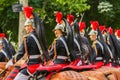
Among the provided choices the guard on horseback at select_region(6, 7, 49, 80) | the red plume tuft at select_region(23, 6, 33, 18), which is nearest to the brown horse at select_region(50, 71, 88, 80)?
the guard on horseback at select_region(6, 7, 49, 80)

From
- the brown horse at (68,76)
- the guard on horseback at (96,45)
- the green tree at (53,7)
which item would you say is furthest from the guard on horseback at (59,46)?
the green tree at (53,7)

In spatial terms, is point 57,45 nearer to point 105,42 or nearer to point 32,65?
point 32,65

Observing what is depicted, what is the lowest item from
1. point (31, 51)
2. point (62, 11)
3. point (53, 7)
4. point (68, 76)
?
point (62, 11)

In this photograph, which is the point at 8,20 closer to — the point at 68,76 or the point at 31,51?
the point at 31,51

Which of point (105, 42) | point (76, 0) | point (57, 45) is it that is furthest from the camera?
point (76, 0)

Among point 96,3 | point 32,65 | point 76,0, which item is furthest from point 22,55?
point 96,3

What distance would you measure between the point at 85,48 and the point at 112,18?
17.0 m

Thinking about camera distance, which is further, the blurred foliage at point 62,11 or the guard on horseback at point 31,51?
the blurred foliage at point 62,11

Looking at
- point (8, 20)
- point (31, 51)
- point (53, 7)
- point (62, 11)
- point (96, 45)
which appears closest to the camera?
point (31, 51)

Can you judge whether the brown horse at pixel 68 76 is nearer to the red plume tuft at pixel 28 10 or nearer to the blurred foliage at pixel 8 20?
the red plume tuft at pixel 28 10

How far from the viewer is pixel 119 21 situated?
34.3m

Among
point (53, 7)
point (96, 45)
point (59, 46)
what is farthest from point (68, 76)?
point (53, 7)

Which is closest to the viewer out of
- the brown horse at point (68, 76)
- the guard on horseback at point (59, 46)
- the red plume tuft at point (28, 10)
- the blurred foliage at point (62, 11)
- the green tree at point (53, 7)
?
the brown horse at point (68, 76)

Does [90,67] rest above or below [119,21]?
A: above
